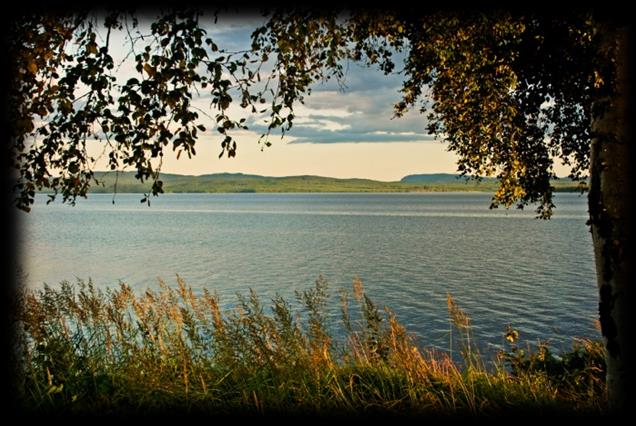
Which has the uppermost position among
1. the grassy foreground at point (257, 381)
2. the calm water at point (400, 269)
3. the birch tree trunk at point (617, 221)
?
the birch tree trunk at point (617, 221)

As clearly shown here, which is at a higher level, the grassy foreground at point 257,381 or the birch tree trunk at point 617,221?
the birch tree trunk at point 617,221

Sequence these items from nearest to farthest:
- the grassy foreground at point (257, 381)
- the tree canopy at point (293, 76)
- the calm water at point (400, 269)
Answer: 1. the tree canopy at point (293, 76)
2. the grassy foreground at point (257, 381)
3. the calm water at point (400, 269)

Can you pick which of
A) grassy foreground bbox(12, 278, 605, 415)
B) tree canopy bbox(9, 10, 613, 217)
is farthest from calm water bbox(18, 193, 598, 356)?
tree canopy bbox(9, 10, 613, 217)

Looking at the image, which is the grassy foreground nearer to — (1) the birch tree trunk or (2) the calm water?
(1) the birch tree trunk

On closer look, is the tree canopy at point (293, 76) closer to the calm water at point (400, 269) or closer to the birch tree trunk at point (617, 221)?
the birch tree trunk at point (617, 221)

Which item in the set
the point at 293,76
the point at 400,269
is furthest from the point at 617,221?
the point at 400,269

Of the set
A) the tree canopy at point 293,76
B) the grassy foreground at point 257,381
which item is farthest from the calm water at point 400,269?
the tree canopy at point 293,76

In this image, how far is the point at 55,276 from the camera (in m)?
34.0

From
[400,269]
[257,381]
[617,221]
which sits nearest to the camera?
[617,221]

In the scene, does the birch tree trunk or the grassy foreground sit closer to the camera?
the birch tree trunk

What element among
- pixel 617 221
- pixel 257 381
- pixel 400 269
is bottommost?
pixel 400 269

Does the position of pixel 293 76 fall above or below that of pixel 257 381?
above

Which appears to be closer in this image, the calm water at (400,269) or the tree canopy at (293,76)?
the tree canopy at (293,76)

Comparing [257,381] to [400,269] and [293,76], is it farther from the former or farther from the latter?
[400,269]
